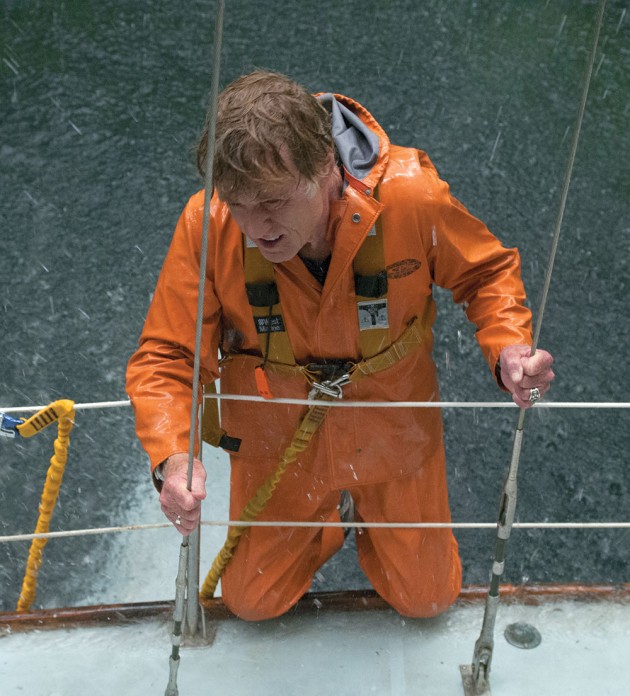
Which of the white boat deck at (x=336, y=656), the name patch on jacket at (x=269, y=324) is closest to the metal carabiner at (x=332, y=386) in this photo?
the name patch on jacket at (x=269, y=324)

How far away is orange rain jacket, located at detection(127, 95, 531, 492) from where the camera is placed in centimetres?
154

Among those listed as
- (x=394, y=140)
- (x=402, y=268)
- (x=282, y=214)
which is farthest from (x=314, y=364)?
(x=394, y=140)

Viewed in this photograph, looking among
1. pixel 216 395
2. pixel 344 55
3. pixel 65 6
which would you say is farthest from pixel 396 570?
pixel 65 6

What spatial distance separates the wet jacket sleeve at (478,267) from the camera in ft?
5.16

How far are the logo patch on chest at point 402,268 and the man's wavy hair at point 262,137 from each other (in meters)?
0.26

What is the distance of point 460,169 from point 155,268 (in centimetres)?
148

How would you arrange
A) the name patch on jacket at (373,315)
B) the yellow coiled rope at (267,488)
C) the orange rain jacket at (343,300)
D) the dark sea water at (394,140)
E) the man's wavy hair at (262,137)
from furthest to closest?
the dark sea water at (394,140) < the yellow coiled rope at (267,488) < the name patch on jacket at (373,315) < the orange rain jacket at (343,300) < the man's wavy hair at (262,137)

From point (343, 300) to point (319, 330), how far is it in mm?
72

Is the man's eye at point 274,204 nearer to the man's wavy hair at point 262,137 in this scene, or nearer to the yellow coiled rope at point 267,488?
the man's wavy hair at point 262,137

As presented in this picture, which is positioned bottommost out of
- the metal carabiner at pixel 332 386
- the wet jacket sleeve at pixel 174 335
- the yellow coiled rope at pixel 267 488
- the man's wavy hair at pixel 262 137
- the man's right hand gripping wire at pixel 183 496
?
the yellow coiled rope at pixel 267 488

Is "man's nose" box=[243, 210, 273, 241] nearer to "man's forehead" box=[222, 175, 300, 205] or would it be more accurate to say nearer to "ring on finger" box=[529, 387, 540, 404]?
"man's forehead" box=[222, 175, 300, 205]

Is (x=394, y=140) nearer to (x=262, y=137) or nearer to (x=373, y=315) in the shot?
(x=373, y=315)

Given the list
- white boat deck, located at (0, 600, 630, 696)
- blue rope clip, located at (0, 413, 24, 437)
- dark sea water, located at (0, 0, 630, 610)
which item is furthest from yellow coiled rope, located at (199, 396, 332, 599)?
dark sea water, located at (0, 0, 630, 610)

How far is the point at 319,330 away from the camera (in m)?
1.65
